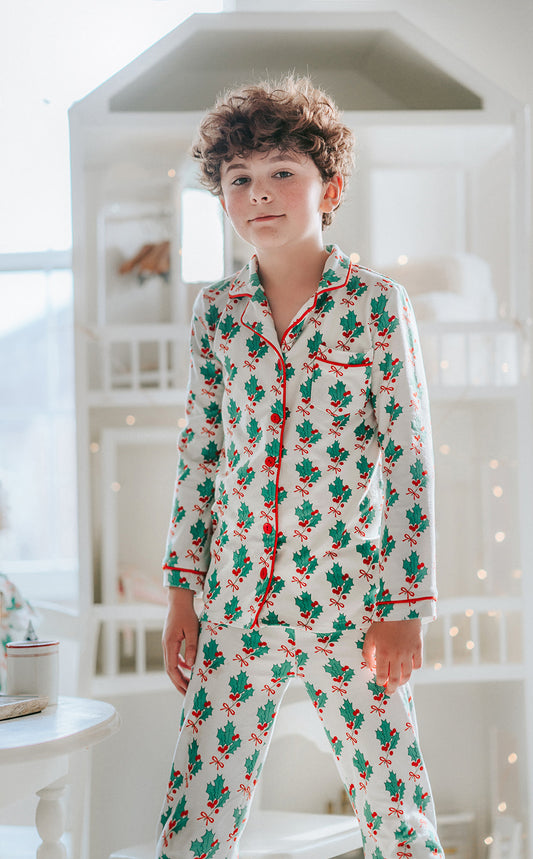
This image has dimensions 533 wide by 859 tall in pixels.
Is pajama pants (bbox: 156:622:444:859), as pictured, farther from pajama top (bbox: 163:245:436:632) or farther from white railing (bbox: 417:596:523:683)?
white railing (bbox: 417:596:523:683)

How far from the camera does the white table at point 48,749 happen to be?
3.01 feet

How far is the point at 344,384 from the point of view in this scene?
1.06m

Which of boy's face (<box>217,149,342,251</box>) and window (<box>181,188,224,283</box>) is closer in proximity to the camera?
boy's face (<box>217,149,342,251</box>)

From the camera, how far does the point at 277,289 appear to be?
1.14 metres

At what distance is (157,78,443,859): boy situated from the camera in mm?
996

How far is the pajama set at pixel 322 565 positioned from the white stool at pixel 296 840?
34 cm

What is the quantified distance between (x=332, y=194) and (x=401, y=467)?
41cm

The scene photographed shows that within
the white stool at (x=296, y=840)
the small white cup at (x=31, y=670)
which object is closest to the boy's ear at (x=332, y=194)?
the small white cup at (x=31, y=670)

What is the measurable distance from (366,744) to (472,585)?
0.67 metres

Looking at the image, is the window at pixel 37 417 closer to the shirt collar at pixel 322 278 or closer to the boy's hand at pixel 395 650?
the shirt collar at pixel 322 278

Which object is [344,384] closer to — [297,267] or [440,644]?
[297,267]

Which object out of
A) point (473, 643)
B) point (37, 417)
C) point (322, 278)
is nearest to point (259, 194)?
point (322, 278)

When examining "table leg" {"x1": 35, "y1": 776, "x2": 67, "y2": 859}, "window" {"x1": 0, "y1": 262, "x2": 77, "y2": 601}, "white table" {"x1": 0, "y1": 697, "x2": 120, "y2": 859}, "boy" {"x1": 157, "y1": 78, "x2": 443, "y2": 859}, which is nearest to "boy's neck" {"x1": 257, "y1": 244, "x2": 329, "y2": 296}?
"boy" {"x1": 157, "y1": 78, "x2": 443, "y2": 859}

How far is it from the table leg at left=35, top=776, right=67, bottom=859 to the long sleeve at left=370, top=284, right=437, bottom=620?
1.61 ft
